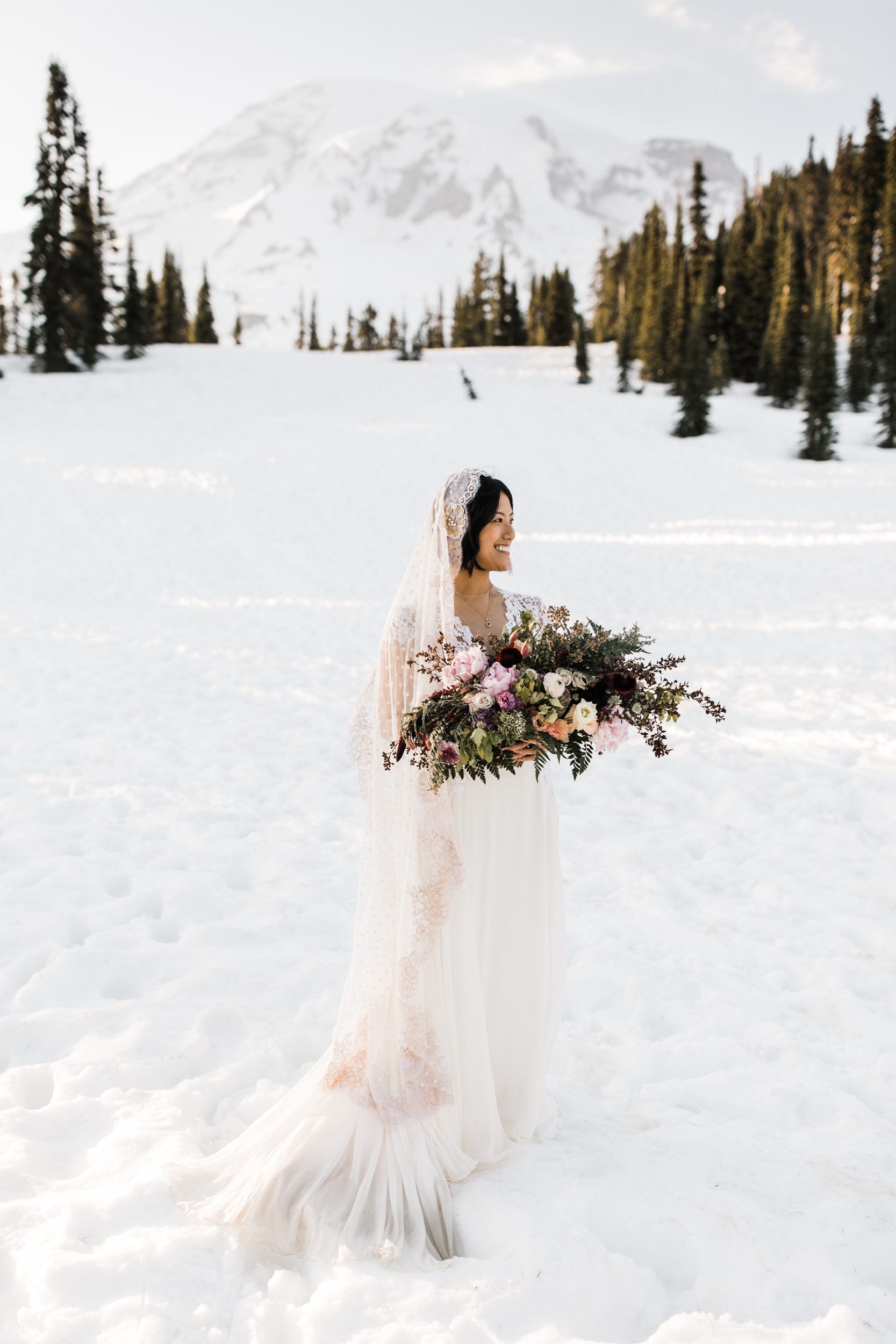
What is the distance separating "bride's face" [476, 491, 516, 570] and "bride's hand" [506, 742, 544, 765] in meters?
0.80

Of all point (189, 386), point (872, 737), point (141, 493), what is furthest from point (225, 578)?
point (189, 386)

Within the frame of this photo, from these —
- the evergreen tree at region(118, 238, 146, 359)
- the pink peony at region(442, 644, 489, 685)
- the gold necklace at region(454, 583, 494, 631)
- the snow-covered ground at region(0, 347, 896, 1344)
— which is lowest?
the snow-covered ground at region(0, 347, 896, 1344)

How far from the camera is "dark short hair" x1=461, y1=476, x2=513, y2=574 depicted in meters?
3.06

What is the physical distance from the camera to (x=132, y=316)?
3719 cm

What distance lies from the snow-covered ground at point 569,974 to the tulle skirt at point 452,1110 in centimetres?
9

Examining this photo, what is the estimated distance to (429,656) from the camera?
267 centimetres

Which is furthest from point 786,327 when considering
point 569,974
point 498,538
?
point 498,538

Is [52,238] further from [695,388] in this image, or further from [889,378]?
[889,378]

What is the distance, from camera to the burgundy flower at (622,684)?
2.56 m

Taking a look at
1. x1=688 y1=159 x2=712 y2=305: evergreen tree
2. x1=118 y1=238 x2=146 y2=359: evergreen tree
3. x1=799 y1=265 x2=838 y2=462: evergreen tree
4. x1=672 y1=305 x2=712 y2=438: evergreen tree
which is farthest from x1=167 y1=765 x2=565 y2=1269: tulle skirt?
x1=688 y1=159 x2=712 y2=305: evergreen tree

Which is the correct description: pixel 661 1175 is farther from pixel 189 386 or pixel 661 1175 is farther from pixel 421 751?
pixel 189 386

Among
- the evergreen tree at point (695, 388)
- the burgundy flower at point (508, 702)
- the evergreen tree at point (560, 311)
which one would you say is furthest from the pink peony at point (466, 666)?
the evergreen tree at point (560, 311)

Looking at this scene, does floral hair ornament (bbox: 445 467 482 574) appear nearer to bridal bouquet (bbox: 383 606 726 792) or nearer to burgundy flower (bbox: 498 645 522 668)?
bridal bouquet (bbox: 383 606 726 792)

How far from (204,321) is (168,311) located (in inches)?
177
